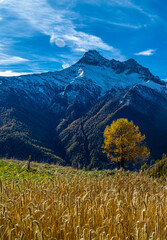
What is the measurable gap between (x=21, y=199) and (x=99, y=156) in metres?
197

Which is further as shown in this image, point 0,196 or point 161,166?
point 161,166

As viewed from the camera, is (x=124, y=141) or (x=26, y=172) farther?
(x=124, y=141)

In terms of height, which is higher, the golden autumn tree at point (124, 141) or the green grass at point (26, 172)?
the golden autumn tree at point (124, 141)

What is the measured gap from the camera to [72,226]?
2607 millimetres

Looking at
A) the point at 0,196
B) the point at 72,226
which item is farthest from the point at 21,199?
the point at 72,226

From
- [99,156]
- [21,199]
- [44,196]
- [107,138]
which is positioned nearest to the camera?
[21,199]

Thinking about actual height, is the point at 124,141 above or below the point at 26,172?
above

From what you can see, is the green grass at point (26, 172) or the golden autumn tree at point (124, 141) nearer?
the green grass at point (26, 172)

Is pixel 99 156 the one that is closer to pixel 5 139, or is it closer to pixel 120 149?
pixel 5 139

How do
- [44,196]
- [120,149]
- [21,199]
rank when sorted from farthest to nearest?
Answer: [120,149] < [44,196] < [21,199]

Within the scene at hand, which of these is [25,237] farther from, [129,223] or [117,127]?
[117,127]

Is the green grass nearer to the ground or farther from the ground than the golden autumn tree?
nearer to the ground

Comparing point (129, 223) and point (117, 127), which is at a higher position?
point (117, 127)

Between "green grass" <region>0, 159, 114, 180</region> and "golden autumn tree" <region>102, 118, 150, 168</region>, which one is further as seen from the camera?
"golden autumn tree" <region>102, 118, 150, 168</region>
